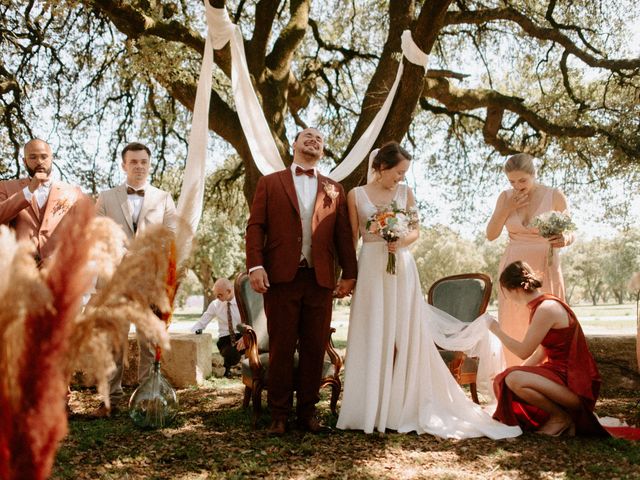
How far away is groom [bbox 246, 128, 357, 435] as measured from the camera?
4.04 metres

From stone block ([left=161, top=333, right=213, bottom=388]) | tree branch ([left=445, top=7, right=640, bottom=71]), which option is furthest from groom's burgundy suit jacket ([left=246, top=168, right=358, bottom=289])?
tree branch ([left=445, top=7, right=640, bottom=71])

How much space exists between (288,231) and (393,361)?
125 centimetres

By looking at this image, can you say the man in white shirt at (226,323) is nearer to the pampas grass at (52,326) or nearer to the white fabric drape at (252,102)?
the white fabric drape at (252,102)

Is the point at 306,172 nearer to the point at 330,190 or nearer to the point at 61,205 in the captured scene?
the point at 330,190

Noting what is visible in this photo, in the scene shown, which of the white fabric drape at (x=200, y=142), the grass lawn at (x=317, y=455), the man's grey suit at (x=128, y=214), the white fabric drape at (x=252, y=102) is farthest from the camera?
the white fabric drape at (x=252, y=102)

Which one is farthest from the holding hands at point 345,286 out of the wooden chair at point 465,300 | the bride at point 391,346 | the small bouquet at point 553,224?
the small bouquet at point 553,224

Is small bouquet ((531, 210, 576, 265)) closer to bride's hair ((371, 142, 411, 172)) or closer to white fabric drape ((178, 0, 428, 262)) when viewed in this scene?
bride's hair ((371, 142, 411, 172))

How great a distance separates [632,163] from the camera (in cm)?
799

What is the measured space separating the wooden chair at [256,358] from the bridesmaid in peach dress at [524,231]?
58.3 inches

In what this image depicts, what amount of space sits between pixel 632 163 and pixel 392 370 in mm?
5608

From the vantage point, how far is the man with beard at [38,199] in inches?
171

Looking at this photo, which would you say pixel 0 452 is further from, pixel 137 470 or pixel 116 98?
pixel 116 98

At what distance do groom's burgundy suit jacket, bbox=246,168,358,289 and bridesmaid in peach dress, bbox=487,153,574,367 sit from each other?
153 centimetres

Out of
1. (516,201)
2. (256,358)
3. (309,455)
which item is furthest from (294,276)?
(516,201)
